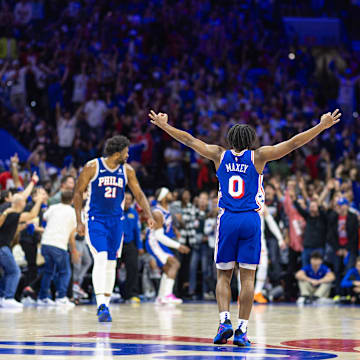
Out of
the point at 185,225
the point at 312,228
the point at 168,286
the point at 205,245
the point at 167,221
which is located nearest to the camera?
the point at 168,286

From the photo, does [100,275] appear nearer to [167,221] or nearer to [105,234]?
[105,234]

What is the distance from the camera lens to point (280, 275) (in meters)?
17.2

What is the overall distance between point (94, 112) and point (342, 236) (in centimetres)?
745

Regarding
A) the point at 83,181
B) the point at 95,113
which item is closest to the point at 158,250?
the point at 83,181

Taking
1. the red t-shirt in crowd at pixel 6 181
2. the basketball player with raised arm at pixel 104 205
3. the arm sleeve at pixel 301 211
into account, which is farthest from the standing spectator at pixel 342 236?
the basketball player with raised arm at pixel 104 205

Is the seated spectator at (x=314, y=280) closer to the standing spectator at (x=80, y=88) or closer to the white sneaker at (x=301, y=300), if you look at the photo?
the white sneaker at (x=301, y=300)

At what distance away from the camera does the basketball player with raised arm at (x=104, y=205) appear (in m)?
10.2

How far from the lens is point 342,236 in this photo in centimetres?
1666

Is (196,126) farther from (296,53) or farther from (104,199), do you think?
(104,199)

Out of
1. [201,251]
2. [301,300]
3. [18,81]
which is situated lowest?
[301,300]

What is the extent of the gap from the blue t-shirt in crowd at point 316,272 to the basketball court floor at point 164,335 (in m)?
3.42

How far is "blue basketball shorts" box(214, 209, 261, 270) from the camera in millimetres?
7684

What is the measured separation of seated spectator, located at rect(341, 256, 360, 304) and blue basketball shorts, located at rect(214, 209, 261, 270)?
8.69 m

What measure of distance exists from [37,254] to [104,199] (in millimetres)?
5117
